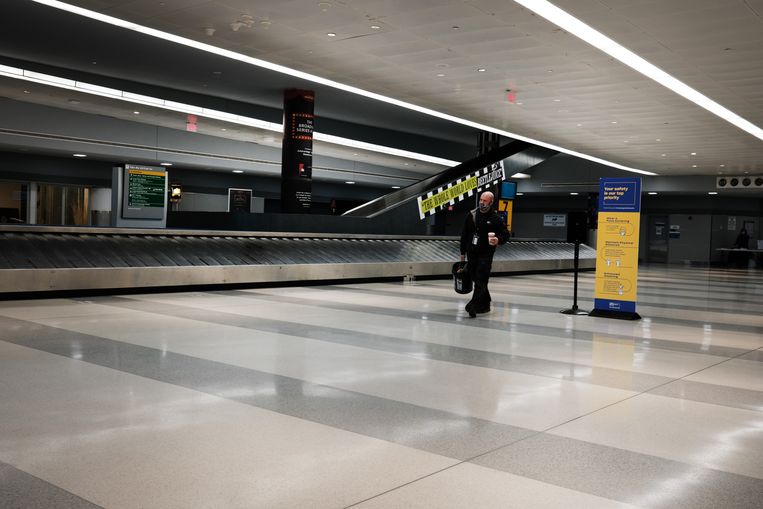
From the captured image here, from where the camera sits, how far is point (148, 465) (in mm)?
3541

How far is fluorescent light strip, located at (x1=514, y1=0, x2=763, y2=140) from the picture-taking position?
10289 mm

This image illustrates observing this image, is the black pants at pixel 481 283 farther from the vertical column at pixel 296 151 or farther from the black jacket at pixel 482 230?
the vertical column at pixel 296 151

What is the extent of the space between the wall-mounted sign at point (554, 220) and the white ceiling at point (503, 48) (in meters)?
25.2

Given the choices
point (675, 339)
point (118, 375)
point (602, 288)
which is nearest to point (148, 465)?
point (118, 375)

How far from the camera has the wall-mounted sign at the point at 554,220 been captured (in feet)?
149

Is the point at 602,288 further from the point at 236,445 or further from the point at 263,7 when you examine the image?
the point at 236,445

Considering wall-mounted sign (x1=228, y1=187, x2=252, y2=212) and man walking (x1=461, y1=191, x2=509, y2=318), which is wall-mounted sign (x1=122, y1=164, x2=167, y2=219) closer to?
man walking (x1=461, y1=191, x2=509, y2=318)

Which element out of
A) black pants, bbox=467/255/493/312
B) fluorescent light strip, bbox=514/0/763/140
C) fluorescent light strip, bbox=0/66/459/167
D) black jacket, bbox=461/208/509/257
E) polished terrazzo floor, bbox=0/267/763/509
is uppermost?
fluorescent light strip, bbox=0/66/459/167

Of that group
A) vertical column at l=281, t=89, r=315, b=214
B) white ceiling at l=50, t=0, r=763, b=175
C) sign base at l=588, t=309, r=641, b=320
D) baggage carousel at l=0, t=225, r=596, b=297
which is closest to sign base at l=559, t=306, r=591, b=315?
sign base at l=588, t=309, r=641, b=320

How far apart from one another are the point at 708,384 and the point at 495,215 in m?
5.34

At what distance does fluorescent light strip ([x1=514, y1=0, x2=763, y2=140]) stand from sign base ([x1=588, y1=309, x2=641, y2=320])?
4654mm

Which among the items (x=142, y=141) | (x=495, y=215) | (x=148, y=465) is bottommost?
(x=148, y=465)

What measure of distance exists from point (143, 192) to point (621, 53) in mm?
10556

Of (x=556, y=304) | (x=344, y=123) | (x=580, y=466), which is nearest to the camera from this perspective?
(x=580, y=466)
